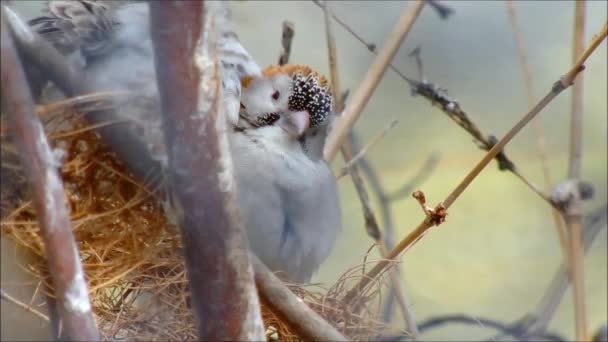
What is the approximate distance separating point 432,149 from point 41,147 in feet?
6.23

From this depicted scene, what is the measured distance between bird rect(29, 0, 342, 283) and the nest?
156 mm

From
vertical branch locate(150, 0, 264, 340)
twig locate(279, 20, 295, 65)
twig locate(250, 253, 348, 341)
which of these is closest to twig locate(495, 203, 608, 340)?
twig locate(279, 20, 295, 65)

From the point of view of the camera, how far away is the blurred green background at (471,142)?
2.41m

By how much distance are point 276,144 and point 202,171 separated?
27.4 inches

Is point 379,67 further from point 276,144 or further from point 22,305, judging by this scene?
point 22,305

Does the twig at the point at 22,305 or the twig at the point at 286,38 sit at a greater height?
the twig at the point at 286,38

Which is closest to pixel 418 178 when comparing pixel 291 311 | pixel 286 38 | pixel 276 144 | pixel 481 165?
pixel 286 38

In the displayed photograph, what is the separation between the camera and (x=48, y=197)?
786mm

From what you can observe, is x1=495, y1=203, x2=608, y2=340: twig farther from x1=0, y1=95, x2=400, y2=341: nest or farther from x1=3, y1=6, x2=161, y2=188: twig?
x1=3, y1=6, x2=161, y2=188: twig

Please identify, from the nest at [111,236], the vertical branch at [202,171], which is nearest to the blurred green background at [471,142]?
the nest at [111,236]

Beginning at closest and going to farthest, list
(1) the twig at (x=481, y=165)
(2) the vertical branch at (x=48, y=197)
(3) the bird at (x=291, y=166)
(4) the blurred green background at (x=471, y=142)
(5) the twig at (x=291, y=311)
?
(2) the vertical branch at (x=48, y=197), (5) the twig at (x=291, y=311), (1) the twig at (x=481, y=165), (3) the bird at (x=291, y=166), (4) the blurred green background at (x=471, y=142)

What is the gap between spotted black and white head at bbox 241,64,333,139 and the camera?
1.51m

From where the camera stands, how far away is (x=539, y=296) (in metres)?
2.56

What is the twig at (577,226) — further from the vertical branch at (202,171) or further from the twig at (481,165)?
the vertical branch at (202,171)
